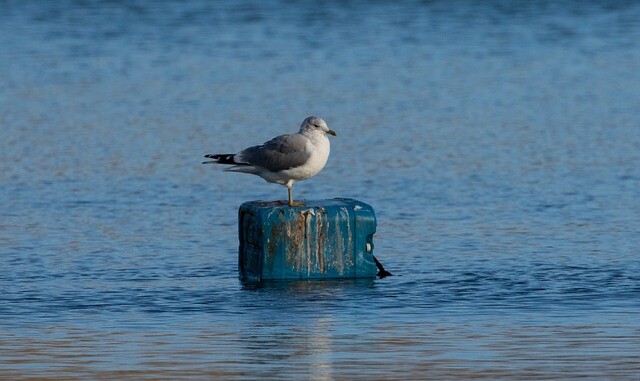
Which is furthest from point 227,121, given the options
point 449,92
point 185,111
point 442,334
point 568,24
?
point 568,24

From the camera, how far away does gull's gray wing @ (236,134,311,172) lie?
15805 millimetres

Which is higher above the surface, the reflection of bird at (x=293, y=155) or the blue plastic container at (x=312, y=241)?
the reflection of bird at (x=293, y=155)

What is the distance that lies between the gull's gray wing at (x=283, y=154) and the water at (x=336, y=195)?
1109mm

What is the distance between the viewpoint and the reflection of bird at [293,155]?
15805mm

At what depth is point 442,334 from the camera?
1288 centimetres

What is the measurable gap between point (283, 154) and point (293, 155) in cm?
10

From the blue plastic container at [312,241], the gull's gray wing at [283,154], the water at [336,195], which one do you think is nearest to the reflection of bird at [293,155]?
the gull's gray wing at [283,154]

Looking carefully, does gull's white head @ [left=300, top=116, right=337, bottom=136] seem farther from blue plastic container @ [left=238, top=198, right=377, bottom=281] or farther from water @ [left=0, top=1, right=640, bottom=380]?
water @ [left=0, top=1, right=640, bottom=380]

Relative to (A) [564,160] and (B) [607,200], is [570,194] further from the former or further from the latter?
(A) [564,160]

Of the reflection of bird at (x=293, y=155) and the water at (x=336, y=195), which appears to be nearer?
the water at (x=336, y=195)

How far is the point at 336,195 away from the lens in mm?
21562

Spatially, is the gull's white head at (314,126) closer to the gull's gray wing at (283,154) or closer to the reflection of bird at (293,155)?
the reflection of bird at (293,155)

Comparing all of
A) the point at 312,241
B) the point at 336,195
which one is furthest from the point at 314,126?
the point at 336,195

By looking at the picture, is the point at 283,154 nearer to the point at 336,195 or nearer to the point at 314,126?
the point at 314,126
